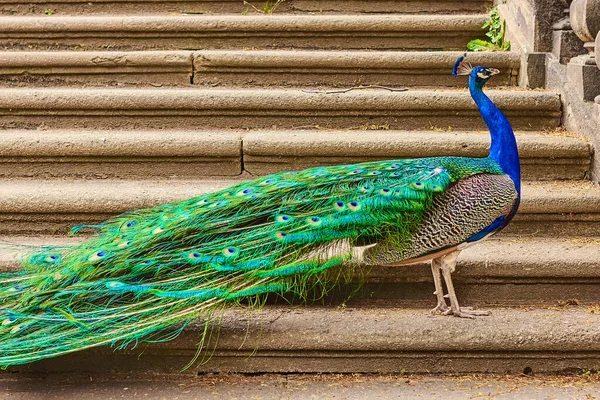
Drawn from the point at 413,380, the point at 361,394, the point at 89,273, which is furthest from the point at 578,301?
the point at 89,273

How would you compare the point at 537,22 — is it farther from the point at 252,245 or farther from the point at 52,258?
the point at 52,258

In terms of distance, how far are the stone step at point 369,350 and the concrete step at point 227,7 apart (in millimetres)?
2804

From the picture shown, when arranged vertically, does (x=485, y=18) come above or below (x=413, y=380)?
above

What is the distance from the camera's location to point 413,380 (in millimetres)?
2959

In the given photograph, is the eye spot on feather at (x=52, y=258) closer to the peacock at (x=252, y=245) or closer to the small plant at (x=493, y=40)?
the peacock at (x=252, y=245)

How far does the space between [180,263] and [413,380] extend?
3.38 feet

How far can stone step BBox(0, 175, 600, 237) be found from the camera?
3.55 m

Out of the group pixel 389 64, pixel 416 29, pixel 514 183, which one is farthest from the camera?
pixel 416 29

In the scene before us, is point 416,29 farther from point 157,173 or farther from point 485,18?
point 157,173

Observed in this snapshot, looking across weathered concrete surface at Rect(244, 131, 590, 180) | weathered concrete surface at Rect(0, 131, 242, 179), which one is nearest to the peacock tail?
weathered concrete surface at Rect(244, 131, 590, 180)

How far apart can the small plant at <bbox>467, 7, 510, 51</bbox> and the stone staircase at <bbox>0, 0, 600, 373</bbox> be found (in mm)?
74

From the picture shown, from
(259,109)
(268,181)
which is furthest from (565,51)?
(268,181)

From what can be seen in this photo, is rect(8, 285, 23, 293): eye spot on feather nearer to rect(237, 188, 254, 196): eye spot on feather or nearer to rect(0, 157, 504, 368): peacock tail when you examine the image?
rect(0, 157, 504, 368): peacock tail

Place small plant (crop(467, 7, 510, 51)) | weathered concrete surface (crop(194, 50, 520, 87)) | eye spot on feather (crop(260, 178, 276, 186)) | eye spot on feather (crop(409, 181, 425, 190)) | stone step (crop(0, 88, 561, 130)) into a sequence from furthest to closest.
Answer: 1. small plant (crop(467, 7, 510, 51))
2. weathered concrete surface (crop(194, 50, 520, 87))
3. stone step (crop(0, 88, 561, 130))
4. eye spot on feather (crop(260, 178, 276, 186))
5. eye spot on feather (crop(409, 181, 425, 190))
